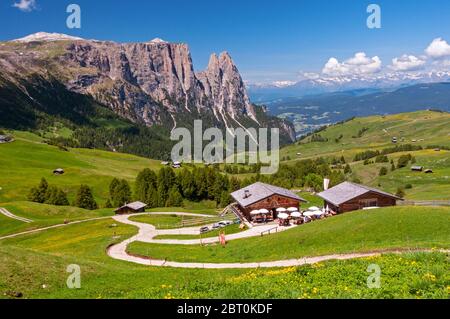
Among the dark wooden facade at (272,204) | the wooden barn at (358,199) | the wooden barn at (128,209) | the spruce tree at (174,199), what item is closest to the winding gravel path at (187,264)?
the dark wooden facade at (272,204)

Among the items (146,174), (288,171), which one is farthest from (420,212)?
(288,171)

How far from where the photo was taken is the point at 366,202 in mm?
79500

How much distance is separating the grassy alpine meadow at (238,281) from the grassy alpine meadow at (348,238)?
32.6 ft

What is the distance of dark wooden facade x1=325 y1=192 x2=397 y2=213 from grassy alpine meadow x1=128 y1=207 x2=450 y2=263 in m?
22.3

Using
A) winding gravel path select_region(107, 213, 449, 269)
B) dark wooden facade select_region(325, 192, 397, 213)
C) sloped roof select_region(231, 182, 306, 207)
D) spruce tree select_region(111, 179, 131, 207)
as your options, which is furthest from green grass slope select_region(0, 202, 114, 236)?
dark wooden facade select_region(325, 192, 397, 213)

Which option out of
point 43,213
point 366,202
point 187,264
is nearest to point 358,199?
point 366,202

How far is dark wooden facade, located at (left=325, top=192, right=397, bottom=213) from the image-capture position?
7850cm

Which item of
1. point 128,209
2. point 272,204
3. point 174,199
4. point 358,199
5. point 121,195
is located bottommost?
point 174,199

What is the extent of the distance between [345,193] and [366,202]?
444 cm

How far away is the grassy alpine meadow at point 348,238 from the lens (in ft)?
138

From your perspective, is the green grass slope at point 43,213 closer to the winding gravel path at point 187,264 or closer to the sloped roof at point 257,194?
the winding gravel path at point 187,264

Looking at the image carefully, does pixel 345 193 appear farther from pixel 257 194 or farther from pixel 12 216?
pixel 12 216

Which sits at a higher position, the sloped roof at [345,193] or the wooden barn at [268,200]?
the sloped roof at [345,193]
